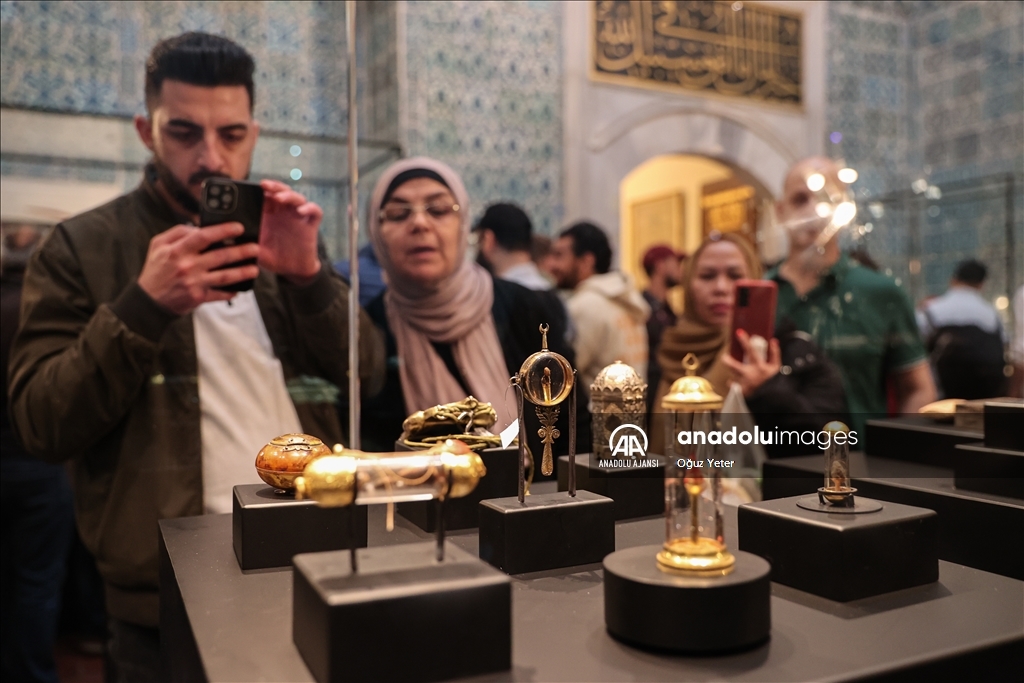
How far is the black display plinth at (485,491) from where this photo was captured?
1.35 meters

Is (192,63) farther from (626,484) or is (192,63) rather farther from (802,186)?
(802,186)

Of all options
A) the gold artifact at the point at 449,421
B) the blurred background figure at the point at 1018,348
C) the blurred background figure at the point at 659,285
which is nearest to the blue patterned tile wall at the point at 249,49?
the gold artifact at the point at 449,421

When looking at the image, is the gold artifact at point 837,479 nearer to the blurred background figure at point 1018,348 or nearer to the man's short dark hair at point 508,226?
the man's short dark hair at point 508,226

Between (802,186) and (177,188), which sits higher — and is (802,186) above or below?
above

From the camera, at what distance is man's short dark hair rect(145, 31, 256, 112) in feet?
6.19

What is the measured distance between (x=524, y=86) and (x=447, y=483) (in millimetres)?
1949

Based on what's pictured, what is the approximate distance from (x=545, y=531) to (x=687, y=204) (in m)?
4.15

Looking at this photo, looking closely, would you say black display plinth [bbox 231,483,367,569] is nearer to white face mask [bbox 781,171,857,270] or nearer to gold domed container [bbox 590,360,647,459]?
gold domed container [bbox 590,360,647,459]

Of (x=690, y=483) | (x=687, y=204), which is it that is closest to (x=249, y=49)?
(x=690, y=483)

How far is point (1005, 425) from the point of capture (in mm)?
1434

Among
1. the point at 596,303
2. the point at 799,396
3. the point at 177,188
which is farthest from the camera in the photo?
the point at 596,303

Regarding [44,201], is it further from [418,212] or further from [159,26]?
[418,212]

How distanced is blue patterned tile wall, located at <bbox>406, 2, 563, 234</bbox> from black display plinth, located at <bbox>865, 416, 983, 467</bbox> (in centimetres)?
124

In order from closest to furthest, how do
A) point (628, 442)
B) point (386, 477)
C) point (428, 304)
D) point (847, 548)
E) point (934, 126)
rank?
point (386, 477) → point (847, 548) → point (628, 442) → point (428, 304) → point (934, 126)
